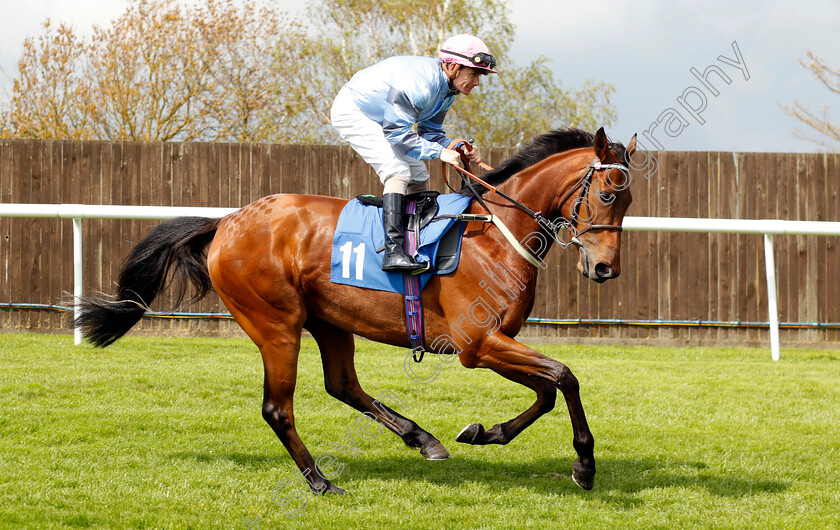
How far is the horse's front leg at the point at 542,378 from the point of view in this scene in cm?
417

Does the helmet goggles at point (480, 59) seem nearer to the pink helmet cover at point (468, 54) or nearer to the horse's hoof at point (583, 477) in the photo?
the pink helmet cover at point (468, 54)

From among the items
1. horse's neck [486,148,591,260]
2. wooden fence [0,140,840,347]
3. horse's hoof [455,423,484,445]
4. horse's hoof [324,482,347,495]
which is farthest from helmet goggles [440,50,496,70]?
wooden fence [0,140,840,347]

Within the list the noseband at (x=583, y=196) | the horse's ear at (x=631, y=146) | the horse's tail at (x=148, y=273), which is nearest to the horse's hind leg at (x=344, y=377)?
the horse's tail at (x=148, y=273)

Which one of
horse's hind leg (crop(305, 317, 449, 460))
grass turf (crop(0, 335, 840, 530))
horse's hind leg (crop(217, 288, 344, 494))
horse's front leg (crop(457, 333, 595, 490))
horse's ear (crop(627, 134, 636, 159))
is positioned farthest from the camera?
horse's hind leg (crop(305, 317, 449, 460))

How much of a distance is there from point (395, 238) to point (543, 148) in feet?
→ 3.18

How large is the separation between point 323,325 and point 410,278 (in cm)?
85

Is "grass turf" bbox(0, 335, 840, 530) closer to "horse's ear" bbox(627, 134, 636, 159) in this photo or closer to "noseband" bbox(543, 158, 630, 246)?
"noseband" bbox(543, 158, 630, 246)

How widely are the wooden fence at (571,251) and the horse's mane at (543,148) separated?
16.0ft

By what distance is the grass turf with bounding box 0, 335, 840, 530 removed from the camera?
401cm

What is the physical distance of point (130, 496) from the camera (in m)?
4.18

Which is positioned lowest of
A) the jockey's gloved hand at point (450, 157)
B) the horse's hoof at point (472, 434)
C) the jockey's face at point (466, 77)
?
the horse's hoof at point (472, 434)

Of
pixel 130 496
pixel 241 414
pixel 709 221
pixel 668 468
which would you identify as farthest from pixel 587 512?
pixel 709 221

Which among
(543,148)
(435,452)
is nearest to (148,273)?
(435,452)

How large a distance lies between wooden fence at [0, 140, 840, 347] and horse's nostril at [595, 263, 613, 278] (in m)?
5.25
